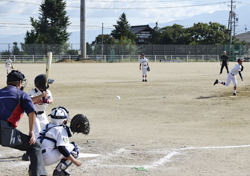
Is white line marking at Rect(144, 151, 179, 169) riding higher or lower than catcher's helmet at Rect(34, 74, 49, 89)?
lower

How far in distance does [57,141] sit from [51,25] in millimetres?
65096

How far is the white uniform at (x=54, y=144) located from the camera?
16.7 ft

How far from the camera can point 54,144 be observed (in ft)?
17.2

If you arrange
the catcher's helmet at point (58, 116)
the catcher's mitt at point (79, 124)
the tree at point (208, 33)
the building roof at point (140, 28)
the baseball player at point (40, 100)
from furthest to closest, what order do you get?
1. the building roof at point (140, 28)
2. the tree at point (208, 33)
3. the baseball player at point (40, 100)
4. the catcher's mitt at point (79, 124)
5. the catcher's helmet at point (58, 116)

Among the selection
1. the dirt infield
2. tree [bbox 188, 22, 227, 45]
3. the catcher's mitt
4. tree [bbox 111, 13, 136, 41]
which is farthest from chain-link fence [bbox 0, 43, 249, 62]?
the catcher's mitt

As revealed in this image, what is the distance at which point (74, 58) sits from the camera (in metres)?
60.0

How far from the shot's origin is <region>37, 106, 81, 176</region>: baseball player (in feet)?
16.6

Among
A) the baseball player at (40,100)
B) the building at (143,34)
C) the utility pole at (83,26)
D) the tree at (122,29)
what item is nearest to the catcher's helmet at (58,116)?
the baseball player at (40,100)

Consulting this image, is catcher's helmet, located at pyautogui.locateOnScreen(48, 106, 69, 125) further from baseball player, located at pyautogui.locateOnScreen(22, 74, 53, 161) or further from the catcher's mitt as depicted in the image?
baseball player, located at pyautogui.locateOnScreen(22, 74, 53, 161)

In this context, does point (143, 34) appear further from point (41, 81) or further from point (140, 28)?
point (41, 81)

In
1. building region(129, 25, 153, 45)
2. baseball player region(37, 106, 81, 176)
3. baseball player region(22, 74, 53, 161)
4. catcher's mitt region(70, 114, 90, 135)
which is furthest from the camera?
building region(129, 25, 153, 45)

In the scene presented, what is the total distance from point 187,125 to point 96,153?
12.2 feet

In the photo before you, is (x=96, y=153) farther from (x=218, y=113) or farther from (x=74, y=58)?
(x=74, y=58)

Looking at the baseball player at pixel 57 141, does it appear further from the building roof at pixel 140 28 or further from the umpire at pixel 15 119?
the building roof at pixel 140 28
